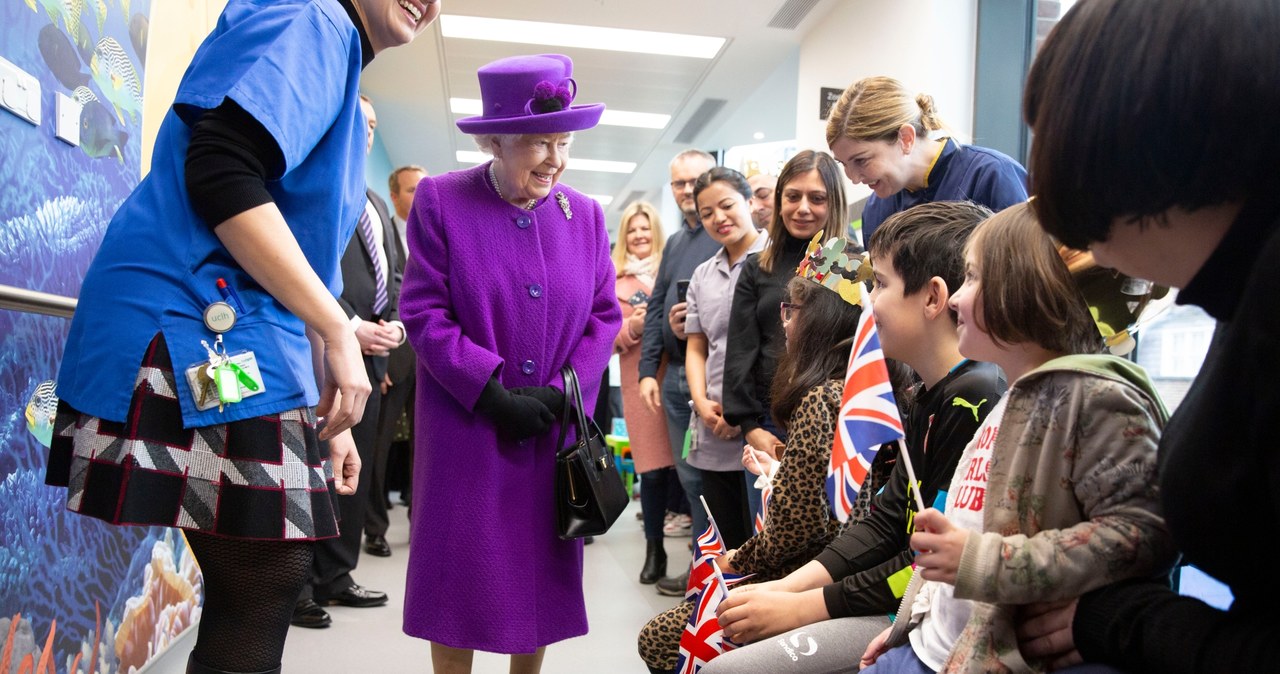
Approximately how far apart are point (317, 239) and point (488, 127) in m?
0.76

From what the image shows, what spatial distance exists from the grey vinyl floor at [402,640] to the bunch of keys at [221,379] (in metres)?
1.55

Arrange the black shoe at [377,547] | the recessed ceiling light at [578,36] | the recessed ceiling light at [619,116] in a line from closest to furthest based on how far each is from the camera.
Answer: the black shoe at [377,547], the recessed ceiling light at [578,36], the recessed ceiling light at [619,116]

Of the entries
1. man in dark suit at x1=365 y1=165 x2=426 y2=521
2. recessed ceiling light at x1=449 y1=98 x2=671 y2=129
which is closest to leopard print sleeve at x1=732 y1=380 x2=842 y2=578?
man in dark suit at x1=365 y1=165 x2=426 y2=521

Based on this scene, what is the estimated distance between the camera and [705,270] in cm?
333

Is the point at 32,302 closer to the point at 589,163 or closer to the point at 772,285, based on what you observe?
the point at 772,285

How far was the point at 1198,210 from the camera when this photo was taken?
70 centimetres

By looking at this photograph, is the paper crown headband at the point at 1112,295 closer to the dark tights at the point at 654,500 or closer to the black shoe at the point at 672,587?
the black shoe at the point at 672,587

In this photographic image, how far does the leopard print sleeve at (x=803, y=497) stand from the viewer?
1.69m

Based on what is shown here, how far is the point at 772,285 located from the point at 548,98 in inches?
39.0

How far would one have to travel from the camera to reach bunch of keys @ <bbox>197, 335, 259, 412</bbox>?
1.08 m

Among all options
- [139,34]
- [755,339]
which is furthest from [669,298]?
[139,34]

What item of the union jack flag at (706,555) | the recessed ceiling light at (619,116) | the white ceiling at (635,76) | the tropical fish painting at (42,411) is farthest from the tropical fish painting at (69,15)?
the recessed ceiling light at (619,116)

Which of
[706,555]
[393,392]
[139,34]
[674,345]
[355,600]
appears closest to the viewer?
[706,555]

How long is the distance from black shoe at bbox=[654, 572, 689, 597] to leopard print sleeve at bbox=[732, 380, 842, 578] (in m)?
2.00
